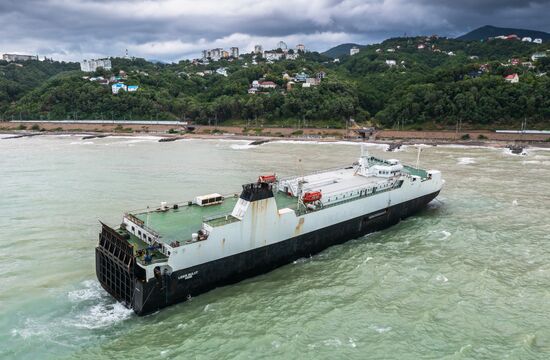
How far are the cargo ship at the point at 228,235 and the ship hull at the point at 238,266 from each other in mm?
46

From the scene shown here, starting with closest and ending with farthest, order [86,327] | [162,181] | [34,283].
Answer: [86,327], [34,283], [162,181]

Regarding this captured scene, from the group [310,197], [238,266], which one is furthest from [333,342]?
[310,197]

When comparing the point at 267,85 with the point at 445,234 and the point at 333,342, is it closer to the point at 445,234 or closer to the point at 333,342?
the point at 445,234

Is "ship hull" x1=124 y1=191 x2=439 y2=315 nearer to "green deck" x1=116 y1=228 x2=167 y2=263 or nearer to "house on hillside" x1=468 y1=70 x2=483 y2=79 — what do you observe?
"green deck" x1=116 y1=228 x2=167 y2=263

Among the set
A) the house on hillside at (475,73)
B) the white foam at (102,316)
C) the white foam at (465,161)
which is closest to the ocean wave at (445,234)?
the white foam at (102,316)

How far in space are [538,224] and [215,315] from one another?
2371 centimetres

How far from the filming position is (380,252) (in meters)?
24.7

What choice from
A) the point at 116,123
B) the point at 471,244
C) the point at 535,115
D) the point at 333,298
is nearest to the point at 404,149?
the point at 535,115

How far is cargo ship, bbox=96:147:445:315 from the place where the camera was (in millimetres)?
18797

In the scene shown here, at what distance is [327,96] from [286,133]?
18762 millimetres

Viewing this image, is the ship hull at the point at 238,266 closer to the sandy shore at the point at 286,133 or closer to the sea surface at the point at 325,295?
the sea surface at the point at 325,295

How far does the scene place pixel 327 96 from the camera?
106 m

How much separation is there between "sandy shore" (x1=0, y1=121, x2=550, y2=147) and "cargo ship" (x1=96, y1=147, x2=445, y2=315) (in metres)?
56.4

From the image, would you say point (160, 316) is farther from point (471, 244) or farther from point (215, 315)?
point (471, 244)
